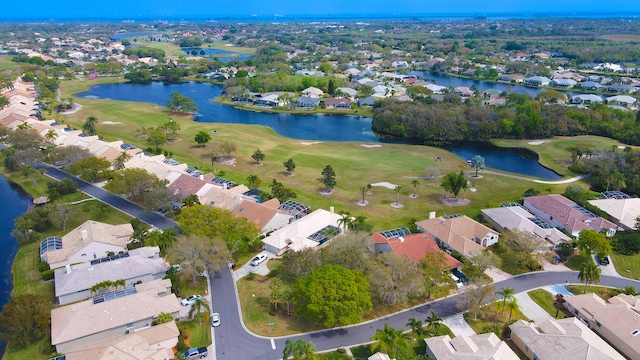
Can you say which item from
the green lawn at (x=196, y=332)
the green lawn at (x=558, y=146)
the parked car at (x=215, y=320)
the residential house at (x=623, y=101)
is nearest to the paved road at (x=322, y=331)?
the parked car at (x=215, y=320)

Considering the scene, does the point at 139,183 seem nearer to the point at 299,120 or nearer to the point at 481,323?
the point at 481,323

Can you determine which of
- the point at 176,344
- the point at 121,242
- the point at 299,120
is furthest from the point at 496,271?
the point at 299,120

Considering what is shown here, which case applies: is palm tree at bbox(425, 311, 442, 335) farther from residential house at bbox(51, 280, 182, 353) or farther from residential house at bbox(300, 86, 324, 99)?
residential house at bbox(300, 86, 324, 99)

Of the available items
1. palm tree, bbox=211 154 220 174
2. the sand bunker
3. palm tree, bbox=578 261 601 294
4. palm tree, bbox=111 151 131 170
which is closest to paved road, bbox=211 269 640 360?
palm tree, bbox=578 261 601 294

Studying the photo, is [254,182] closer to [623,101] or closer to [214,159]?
[214,159]

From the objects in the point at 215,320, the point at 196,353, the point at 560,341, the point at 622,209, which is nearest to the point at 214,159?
the point at 215,320

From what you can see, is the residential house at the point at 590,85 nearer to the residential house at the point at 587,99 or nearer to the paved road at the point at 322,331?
the residential house at the point at 587,99
